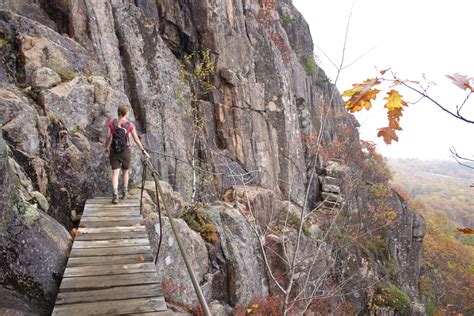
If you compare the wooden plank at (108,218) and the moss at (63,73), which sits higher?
the moss at (63,73)

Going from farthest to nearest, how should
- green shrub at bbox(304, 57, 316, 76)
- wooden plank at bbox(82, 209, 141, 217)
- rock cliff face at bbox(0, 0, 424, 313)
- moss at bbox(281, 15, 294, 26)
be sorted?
1. green shrub at bbox(304, 57, 316, 76)
2. moss at bbox(281, 15, 294, 26)
3. wooden plank at bbox(82, 209, 141, 217)
4. rock cliff face at bbox(0, 0, 424, 313)

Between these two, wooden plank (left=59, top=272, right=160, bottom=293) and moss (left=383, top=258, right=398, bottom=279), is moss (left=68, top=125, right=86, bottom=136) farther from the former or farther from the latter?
moss (left=383, top=258, right=398, bottom=279)

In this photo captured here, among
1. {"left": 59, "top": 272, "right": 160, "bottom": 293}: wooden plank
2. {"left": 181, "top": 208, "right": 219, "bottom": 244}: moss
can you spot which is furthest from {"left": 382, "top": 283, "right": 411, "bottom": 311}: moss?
{"left": 59, "top": 272, "right": 160, "bottom": 293}: wooden plank

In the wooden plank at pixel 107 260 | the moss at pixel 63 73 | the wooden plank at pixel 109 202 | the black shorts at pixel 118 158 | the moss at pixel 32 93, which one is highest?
the moss at pixel 63 73

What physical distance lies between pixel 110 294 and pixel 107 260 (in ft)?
2.68

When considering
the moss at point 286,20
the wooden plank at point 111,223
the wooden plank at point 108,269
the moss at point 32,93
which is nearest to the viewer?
the wooden plank at point 108,269

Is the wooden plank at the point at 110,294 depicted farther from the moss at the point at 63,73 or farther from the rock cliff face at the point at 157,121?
the moss at the point at 63,73

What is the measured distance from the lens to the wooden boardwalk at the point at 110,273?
3.08 metres

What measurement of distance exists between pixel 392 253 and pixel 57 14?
23.9 metres

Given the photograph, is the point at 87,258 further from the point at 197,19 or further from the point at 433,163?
the point at 433,163

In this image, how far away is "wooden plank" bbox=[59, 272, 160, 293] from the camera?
3365 mm

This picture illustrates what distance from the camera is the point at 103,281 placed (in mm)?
3510

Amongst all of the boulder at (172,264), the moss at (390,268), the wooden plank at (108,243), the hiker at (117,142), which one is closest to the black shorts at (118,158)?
the hiker at (117,142)

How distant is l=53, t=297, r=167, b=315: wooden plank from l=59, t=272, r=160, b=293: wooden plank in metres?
0.31
